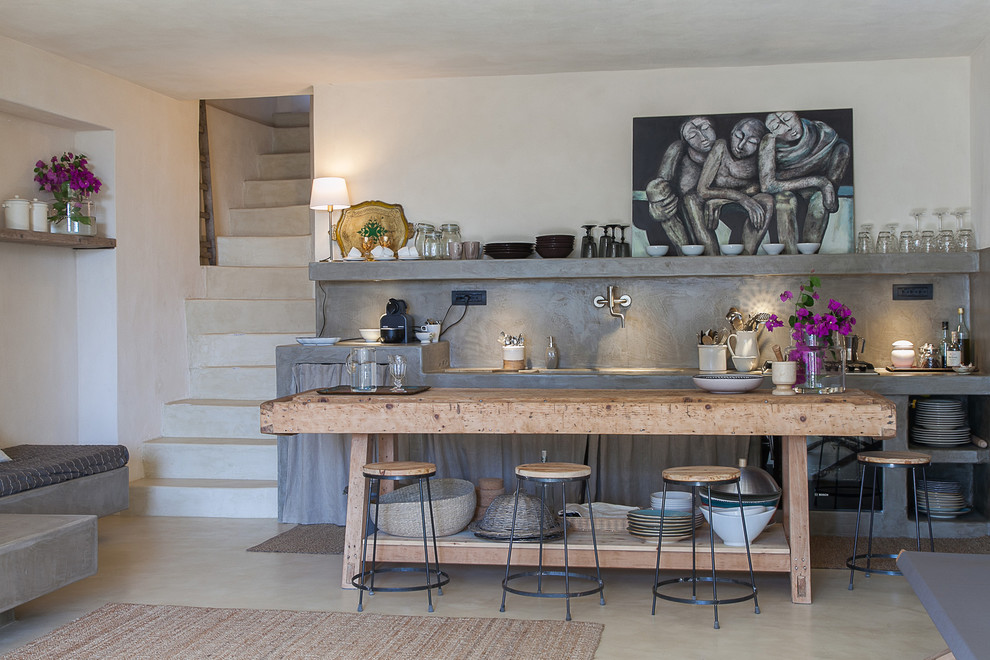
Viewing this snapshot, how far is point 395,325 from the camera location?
6.41m

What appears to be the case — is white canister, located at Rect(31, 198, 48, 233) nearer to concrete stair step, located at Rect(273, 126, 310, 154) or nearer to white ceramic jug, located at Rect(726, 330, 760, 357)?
concrete stair step, located at Rect(273, 126, 310, 154)

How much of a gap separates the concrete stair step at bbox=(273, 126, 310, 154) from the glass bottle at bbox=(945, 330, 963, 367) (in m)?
5.99

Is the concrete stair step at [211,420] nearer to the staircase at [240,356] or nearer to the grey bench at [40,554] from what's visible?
the staircase at [240,356]

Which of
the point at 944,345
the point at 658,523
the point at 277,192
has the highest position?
the point at 277,192

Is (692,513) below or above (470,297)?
below

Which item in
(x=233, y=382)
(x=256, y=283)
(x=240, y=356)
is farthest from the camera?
(x=256, y=283)

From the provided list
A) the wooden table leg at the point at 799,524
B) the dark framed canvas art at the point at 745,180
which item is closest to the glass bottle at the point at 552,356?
the dark framed canvas art at the point at 745,180

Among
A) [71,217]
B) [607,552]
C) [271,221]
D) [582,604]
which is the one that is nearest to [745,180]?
[607,552]

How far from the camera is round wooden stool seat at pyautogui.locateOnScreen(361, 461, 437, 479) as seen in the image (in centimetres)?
423

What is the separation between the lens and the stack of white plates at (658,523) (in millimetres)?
4477

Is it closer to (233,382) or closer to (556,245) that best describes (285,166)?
(233,382)

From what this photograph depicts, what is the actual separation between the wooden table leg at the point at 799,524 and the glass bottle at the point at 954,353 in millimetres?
Result: 2091

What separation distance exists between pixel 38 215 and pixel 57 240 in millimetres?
182

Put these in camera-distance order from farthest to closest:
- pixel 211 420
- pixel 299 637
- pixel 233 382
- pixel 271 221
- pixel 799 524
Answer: pixel 271 221 → pixel 233 382 → pixel 211 420 → pixel 799 524 → pixel 299 637
